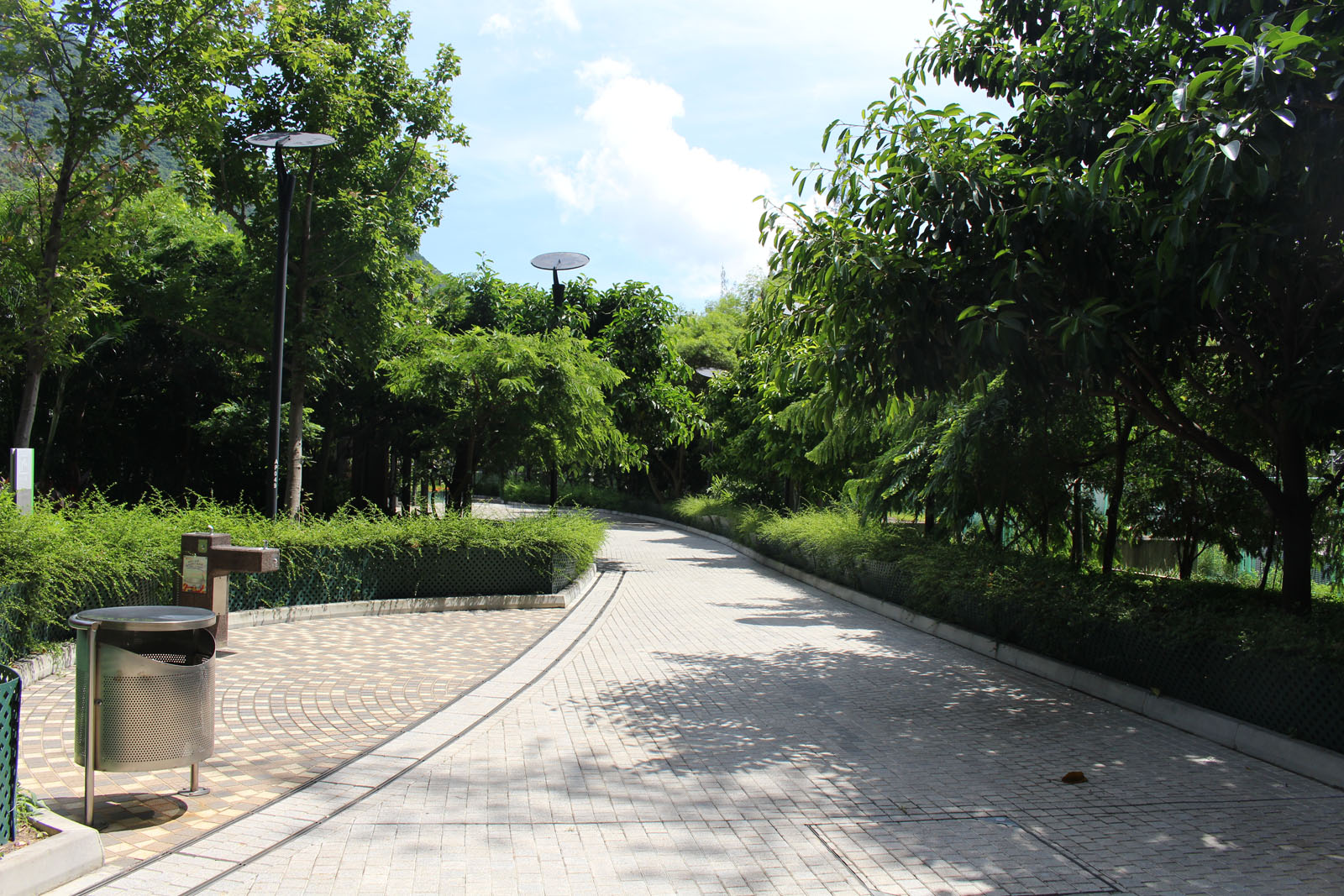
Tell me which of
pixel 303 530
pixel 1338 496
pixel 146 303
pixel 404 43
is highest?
pixel 404 43

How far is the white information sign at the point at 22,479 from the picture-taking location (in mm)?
9172

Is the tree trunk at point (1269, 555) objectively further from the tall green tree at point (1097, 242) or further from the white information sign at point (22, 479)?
the white information sign at point (22, 479)

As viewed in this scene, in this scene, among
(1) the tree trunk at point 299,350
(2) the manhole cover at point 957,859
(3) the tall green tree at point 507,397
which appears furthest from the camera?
(1) the tree trunk at point 299,350

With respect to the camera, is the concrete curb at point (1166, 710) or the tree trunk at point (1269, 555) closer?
the concrete curb at point (1166, 710)

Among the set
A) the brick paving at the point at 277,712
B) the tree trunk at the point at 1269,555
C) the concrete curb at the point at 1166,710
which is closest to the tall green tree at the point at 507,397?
the brick paving at the point at 277,712

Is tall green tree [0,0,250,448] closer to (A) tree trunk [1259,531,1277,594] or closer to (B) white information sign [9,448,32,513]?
(B) white information sign [9,448,32,513]

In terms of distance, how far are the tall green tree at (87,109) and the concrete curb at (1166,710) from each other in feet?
37.8

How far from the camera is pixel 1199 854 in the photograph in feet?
15.4

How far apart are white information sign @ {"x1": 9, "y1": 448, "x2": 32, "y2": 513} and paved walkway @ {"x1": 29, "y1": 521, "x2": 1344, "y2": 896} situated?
5163 mm

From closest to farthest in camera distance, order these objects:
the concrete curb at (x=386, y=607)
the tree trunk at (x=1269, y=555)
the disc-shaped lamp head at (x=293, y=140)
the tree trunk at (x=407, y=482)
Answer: the concrete curb at (x=386, y=607)
the tree trunk at (x=1269, y=555)
the disc-shaped lamp head at (x=293, y=140)
the tree trunk at (x=407, y=482)

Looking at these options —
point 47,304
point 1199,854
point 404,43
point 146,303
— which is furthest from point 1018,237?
point 146,303

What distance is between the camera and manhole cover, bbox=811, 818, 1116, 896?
423 cm

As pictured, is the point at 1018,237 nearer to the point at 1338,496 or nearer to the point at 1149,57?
the point at 1149,57

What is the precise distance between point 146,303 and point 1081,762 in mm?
18960
